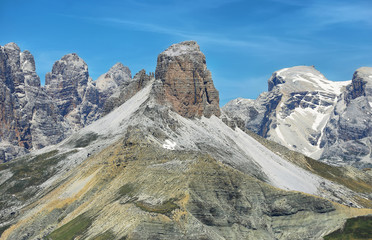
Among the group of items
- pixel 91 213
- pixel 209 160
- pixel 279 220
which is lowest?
pixel 279 220

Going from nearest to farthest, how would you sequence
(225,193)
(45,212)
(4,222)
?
(225,193) → (45,212) → (4,222)

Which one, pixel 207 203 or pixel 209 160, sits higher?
pixel 209 160

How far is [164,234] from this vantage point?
376ft

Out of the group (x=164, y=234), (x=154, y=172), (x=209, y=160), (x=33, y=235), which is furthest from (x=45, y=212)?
(x=164, y=234)

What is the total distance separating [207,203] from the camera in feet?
438

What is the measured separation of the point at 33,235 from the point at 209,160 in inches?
2200

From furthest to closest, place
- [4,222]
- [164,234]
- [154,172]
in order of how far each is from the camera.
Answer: [4,222] → [154,172] → [164,234]

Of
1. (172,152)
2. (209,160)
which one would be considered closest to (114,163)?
(172,152)

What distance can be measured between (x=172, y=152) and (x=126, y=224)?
57.7 meters

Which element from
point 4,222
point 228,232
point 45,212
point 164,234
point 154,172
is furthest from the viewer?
point 4,222

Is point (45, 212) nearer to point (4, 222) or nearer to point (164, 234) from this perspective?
point (4, 222)

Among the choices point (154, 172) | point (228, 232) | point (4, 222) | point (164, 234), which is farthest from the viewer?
point (4, 222)

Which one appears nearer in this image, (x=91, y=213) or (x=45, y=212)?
(x=91, y=213)

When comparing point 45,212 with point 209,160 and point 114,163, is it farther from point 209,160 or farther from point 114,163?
point 209,160
